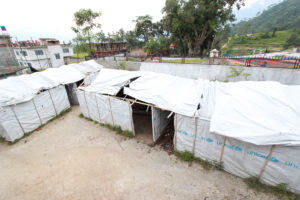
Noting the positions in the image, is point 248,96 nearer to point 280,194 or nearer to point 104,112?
point 280,194

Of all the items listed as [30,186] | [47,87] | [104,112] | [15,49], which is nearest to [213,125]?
[104,112]

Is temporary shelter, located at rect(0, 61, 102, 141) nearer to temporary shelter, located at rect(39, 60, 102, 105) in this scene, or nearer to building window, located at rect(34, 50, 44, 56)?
temporary shelter, located at rect(39, 60, 102, 105)

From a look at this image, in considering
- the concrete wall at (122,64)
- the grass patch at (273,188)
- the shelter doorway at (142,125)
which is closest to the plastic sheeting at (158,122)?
the shelter doorway at (142,125)

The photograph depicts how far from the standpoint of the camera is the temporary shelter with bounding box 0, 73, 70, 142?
7.12 meters

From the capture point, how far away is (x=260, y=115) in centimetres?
439

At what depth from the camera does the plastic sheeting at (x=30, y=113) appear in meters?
7.20

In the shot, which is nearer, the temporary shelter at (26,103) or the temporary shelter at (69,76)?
the temporary shelter at (26,103)

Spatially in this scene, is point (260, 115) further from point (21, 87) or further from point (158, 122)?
point (21, 87)

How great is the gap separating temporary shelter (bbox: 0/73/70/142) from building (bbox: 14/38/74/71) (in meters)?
21.9

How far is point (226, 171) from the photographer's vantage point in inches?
210

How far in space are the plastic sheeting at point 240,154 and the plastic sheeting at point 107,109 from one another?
2.91 meters

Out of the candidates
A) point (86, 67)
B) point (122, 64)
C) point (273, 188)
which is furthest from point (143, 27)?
point (273, 188)

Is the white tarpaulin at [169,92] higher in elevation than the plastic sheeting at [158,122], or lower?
higher

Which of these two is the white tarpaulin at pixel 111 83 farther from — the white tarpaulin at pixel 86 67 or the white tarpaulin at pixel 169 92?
the white tarpaulin at pixel 86 67
